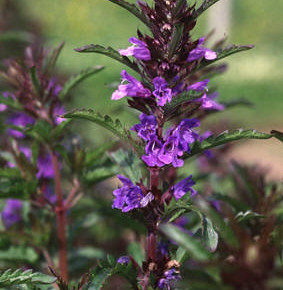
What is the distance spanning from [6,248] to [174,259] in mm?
905

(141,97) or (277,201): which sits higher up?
(141,97)

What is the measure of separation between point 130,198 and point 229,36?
13.7 m

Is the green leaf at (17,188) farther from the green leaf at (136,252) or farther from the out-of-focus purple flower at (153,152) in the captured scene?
the out-of-focus purple flower at (153,152)

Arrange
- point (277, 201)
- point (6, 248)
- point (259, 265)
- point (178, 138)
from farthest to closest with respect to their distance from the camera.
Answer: point (6, 248)
point (277, 201)
point (178, 138)
point (259, 265)

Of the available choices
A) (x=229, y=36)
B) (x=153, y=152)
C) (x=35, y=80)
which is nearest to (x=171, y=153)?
(x=153, y=152)

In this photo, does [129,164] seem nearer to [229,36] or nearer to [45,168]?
[45,168]

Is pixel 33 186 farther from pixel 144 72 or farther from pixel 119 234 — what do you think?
pixel 119 234

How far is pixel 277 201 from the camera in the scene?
1.75 m

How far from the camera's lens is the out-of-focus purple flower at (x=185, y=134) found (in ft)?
4.28

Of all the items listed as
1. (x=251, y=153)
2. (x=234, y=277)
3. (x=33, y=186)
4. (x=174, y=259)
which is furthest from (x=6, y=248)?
(x=251, y=153)

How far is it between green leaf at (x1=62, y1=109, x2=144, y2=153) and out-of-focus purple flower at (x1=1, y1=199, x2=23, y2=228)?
1.20 m

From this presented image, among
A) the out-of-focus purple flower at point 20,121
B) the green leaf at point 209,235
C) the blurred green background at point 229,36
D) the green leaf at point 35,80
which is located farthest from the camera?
the blurred green background at point 229,36

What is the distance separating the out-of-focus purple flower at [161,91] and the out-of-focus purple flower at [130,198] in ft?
0.82

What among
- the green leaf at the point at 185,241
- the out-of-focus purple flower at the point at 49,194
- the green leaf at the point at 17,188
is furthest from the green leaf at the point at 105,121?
the out-of-focus purple flower at the point at 49,194
